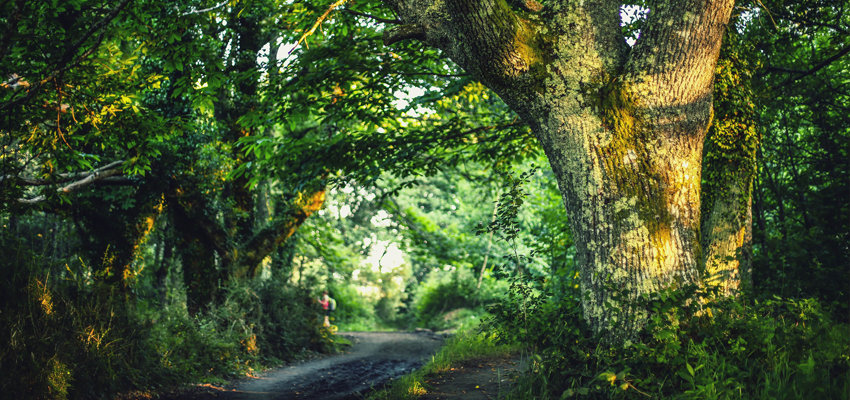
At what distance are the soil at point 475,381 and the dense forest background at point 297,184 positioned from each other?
757 mm

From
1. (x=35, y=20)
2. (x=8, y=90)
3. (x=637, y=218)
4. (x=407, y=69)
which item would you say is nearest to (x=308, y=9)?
(x=407, y=69)

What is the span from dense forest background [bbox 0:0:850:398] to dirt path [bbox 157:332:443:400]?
669 millimetres

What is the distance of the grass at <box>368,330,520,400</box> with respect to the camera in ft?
18.7

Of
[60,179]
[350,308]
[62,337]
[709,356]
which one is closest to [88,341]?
[62,337]

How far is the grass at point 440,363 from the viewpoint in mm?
5715

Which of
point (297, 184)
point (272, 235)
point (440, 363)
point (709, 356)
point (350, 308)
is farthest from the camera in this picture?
point (350, 308)

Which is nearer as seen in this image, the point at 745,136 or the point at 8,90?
the point at 745,136

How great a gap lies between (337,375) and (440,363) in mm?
2762

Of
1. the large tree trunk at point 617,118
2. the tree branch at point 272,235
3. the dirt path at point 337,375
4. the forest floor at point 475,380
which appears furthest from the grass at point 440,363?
the tree branch at point 272,235

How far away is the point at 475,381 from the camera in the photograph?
6.34 m

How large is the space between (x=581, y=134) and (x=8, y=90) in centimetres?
668

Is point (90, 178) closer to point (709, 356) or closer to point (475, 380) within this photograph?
point (475, 380)

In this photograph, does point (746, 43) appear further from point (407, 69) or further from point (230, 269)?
point (230, 269)

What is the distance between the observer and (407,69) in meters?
7.98
